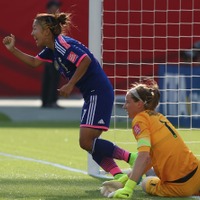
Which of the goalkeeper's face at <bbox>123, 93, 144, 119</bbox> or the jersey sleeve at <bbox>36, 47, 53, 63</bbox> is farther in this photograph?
the jersey sleeve at <bbox>36, 47, 53, 63</bbox>

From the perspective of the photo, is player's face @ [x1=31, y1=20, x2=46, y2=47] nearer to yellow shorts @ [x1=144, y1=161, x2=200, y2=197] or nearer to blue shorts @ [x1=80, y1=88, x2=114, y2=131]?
blue shorts @ [x1=80, y1=88, x2=114, y2=131]

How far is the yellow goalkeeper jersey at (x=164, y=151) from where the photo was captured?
8.46 m

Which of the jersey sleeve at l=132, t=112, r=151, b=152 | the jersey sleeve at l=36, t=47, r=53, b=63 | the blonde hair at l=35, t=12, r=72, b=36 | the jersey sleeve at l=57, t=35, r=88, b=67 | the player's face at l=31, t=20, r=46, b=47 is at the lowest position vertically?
the jersey sleeve at l=132, t=112, r=151, b=152

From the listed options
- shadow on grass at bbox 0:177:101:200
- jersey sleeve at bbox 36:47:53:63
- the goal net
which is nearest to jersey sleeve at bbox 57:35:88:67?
jersey sleeve at bbox 36:47:53:63

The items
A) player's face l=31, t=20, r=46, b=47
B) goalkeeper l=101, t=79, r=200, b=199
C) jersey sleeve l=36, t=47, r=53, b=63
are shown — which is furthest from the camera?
jersey sleeve l=36, t=47, r=53, b=63

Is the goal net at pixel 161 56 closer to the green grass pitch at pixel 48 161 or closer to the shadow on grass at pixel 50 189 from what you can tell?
the green grass pitch at pixel 48 161

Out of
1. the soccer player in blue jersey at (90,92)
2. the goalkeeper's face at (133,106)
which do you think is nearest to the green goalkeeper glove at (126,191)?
the goalkeeper's face at (133,106)

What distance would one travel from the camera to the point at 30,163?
37.8 feet

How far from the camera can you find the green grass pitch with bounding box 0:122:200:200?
348 inches

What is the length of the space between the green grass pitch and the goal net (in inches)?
26.0

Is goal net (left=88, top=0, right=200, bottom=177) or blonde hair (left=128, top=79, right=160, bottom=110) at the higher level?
blonde hair (left=128, top=79, right=160, bottom=110)

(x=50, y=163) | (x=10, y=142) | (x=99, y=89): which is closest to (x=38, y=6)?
(x=10, y=142)

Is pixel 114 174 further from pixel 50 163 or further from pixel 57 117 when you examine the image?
pixel 57 117

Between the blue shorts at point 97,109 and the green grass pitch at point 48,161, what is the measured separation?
580 millimetres
